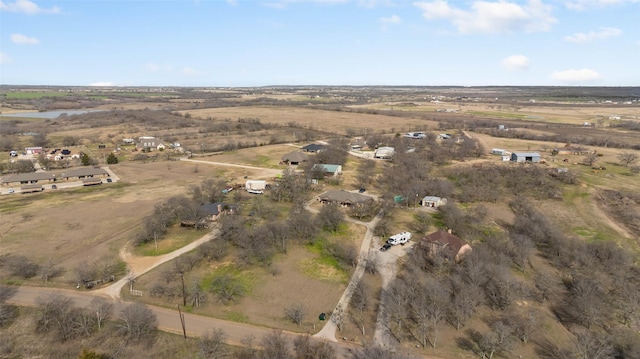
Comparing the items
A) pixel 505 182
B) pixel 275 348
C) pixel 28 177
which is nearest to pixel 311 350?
pixel 275 348

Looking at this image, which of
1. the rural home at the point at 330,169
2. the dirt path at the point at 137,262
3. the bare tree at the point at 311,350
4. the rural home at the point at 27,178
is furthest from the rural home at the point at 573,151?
the rural home at the point at 27,178

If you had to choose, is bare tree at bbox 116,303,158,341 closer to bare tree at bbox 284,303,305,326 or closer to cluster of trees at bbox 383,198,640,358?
bare tree at bbox 284,303,305,326

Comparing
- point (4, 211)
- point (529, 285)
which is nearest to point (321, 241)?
point (529, 285)

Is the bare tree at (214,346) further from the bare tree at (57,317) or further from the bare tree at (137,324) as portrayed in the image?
the bare tree at (57,317)

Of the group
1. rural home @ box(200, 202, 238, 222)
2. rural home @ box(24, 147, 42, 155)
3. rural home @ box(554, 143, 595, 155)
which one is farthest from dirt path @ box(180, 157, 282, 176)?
rural home @ box(554, 143, 595, 155)

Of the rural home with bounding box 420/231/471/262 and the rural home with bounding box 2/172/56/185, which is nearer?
the rural home with bounding box 420/231/471/262

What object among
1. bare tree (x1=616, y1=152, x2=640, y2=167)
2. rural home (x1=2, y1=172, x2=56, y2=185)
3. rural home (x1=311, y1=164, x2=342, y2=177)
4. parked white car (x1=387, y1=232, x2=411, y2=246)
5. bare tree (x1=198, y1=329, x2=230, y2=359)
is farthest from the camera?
bare tree (x1=616, y1=152, x2=640, y2=167)

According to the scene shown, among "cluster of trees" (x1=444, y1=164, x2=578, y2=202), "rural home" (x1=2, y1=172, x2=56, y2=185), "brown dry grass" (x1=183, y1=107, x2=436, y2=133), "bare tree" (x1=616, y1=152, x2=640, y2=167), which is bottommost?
"rural home" (x1=2, y1=172, x2=56, y2=185)
